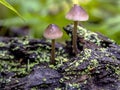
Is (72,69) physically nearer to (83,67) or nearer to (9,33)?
(83,67)

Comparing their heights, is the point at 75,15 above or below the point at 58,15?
below

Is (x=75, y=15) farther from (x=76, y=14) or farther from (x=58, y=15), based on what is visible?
(x=58, y=15)

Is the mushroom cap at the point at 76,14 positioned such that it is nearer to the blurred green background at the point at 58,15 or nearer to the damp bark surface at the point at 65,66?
the damp bark surface at the point at 65,66

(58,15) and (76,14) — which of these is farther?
(58,15)

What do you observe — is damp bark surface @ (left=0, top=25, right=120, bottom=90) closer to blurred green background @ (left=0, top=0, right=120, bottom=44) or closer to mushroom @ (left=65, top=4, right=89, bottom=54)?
mushroom @ (left=65, top=4, right=89, bottom=54)

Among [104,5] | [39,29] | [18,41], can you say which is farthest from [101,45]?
[104,5]

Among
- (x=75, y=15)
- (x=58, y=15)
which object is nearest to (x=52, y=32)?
(x=75, y=15)
